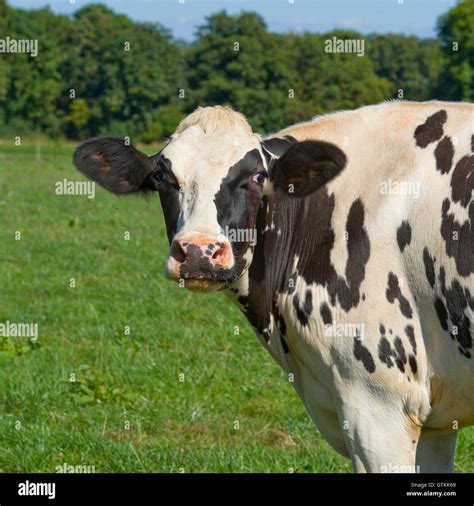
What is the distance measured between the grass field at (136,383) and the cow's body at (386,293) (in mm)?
1908

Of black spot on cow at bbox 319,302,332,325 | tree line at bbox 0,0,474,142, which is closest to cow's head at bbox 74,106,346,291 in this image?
black spot on cow at bbox 319,302,332,325

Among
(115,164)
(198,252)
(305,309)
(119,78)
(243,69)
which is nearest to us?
(198,252)

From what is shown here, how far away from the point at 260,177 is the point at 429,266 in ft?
3.27

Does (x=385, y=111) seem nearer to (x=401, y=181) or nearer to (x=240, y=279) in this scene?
(x=401, y=181)

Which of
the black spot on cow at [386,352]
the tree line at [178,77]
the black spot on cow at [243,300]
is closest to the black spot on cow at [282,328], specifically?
the black spot on cow at [243,300]

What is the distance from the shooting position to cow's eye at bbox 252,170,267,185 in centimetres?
510

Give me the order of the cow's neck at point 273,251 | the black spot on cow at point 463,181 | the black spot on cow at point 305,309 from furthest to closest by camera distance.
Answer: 1. the cow's neck at point 273,251
2. the black spot on cow at point 305,309
3. the black spot on cow at point 463,181

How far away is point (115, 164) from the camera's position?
560cm

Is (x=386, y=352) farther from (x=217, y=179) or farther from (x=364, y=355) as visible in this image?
(x=217, y=179)

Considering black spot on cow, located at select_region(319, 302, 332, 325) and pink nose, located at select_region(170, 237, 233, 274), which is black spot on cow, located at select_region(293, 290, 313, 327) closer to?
black spot on cow, located at select_region(319, 302, 332, 325)

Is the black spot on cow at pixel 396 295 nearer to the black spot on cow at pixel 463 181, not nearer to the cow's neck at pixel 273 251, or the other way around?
the black spot on cow at pixel 463 181

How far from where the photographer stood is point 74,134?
239ft

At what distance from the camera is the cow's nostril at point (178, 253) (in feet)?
15.2

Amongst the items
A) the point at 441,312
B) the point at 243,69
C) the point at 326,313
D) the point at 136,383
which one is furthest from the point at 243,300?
the point at 243,69
